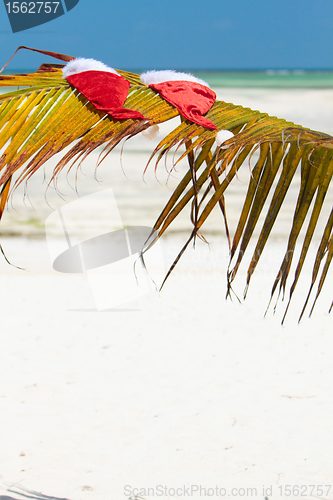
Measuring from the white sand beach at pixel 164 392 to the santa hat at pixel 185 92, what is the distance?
1627mm

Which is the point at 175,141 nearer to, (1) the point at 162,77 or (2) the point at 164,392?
(1) the point at 162,77

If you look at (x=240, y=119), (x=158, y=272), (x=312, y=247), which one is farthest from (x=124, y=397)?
(x=312, y=247)

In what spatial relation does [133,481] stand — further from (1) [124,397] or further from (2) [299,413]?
(2) [299,413]

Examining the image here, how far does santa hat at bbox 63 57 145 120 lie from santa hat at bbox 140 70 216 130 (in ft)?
0.32

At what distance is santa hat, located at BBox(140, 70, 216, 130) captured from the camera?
1.30m

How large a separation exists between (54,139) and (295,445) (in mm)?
2094

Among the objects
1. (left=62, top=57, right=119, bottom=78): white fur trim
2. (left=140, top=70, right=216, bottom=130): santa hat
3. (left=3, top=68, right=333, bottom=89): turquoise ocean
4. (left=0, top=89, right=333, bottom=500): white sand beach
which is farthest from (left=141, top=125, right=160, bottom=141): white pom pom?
(left=3, top=68, right=333, bottom=89): turquoise ocean

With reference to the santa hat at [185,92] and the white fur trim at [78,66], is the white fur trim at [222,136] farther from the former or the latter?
the white fur trim at [78,66]

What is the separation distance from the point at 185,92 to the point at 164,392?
A: 6.96 ft

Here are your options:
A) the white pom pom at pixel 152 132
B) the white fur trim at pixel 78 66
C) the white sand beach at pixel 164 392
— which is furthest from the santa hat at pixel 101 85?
the white sand beach at pixel 164 392

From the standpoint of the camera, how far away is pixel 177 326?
12.8 feet

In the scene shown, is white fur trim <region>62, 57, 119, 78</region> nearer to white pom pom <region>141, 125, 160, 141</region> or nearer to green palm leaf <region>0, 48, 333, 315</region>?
green palm leaf <region>0, 48, 333, 315</region>

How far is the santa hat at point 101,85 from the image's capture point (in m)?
1.24

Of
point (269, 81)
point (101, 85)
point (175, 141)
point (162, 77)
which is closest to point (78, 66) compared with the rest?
point (101, 85)
